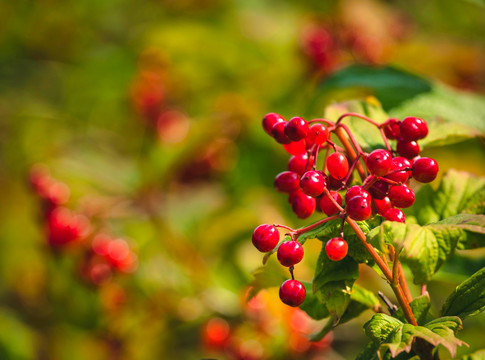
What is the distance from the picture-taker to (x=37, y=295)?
2521 millimetres

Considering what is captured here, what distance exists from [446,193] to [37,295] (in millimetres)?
2292

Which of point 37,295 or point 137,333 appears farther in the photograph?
point 37,295

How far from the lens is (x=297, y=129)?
68 cm

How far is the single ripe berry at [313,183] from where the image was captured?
65 centimetres

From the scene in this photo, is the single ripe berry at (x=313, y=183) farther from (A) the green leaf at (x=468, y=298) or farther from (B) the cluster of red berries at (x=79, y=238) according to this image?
(B) the cluster of red berries at (x=79, y=238)

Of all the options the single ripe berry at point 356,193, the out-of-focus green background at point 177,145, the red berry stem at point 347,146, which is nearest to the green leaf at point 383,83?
the out-of-focus green background at point 177,145

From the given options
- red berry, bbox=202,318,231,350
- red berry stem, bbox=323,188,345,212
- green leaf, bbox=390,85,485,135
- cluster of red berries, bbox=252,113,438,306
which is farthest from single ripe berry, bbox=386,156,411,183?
red berry, bbox=202,318,231,350

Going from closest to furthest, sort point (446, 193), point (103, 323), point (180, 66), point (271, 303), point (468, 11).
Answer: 1. point (446, 193)
2. point (271, 303)
3. point (103, 323)
4. point (180, 66)
5. point (468, 11)

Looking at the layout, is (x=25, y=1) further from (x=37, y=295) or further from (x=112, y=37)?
(x=37, y=295)

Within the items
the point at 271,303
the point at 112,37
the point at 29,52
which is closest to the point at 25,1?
the point at 29,52

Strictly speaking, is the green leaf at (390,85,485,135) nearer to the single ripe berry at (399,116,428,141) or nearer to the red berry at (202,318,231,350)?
the single ripe berry at (399,116,428,141)

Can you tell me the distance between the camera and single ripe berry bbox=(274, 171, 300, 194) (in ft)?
2.48

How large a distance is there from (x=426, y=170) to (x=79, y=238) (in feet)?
4.70

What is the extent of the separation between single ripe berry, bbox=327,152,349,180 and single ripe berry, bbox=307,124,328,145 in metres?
0.03
